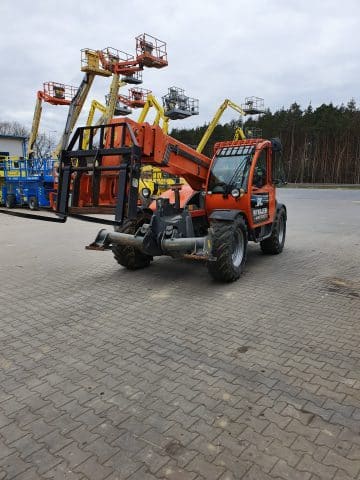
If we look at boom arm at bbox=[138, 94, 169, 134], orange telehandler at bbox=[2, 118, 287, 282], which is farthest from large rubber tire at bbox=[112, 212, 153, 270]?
boom arm at bbox=[138, 94, 169, 134]

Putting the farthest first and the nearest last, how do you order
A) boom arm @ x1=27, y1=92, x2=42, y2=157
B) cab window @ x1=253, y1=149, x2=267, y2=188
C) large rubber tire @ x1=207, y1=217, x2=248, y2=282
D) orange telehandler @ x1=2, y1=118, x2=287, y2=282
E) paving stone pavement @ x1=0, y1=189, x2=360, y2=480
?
boom arm @ x1=27, y1=92, x2=42, y2=157 < cab window @ x1=253, y1=149, x2=267, y2=188 < large rubber tire @ x1=207, y1=217, x2=248, y2=282 < orange telehandler @ x1=2, y1=118, x2=287, y2=282 < paving stone pavement @ x1=0, y1=189, x2=360, y2=480

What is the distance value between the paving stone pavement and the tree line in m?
55.5

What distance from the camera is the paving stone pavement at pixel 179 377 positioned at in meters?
2.53

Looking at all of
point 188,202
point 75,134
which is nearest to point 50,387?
point 75,134

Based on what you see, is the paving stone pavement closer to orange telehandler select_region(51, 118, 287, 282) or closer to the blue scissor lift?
orange telehandler select_region(51, 118, 287, 282)

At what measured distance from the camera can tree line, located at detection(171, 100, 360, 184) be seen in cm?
6003

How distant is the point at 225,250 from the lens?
6090mm

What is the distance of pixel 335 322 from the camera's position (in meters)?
4.80

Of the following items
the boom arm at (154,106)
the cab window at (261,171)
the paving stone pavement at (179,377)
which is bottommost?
the paving stone pavement at (179,377)

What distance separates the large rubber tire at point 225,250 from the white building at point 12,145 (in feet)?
88.2

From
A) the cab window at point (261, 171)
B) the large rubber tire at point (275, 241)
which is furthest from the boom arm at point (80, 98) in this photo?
the cab window at point (261, 171)

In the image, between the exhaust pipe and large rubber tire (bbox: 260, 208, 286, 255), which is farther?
large rubber tire (bbox: 260, 208, 286, 255)

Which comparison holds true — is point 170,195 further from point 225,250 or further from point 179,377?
point 179,377

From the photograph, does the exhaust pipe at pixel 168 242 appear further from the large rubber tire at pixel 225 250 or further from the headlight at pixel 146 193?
the headlight at pixel 146 193
